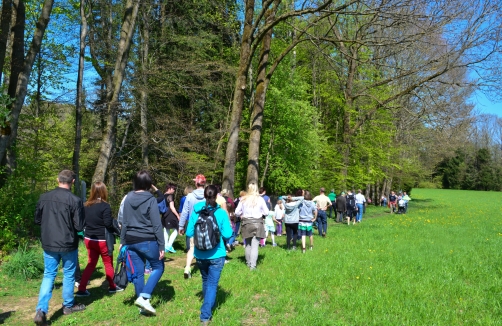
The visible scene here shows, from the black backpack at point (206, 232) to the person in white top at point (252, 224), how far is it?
10.8 feet

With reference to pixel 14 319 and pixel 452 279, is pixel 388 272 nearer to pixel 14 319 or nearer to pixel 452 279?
pixel 452 279

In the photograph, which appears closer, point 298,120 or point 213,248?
point 213,248

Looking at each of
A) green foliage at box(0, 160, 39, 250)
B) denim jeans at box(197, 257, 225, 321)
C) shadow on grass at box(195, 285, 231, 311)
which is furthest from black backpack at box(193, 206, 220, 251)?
green foliage at box(0, 160, 39, 250)

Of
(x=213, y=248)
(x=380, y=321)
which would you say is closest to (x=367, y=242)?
(x=380, y=321)

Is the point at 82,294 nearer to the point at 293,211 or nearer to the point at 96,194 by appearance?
the point at 96,194

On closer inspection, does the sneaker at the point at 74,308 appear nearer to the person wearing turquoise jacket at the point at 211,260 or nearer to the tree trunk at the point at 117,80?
the person wearing turquoise jacket at the point at 211,260

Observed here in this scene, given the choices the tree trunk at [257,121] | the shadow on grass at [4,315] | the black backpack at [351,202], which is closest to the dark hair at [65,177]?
the shadow on grass at [4,315]

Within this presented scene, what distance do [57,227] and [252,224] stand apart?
4.18 m

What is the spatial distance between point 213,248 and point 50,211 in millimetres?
2204

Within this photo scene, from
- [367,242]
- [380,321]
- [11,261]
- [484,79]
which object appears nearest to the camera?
[380,321]

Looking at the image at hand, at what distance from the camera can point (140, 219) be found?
17.5 ft

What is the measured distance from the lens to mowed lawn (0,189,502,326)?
17.6 feet

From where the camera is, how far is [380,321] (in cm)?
515

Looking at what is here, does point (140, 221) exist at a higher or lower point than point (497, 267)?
higher
